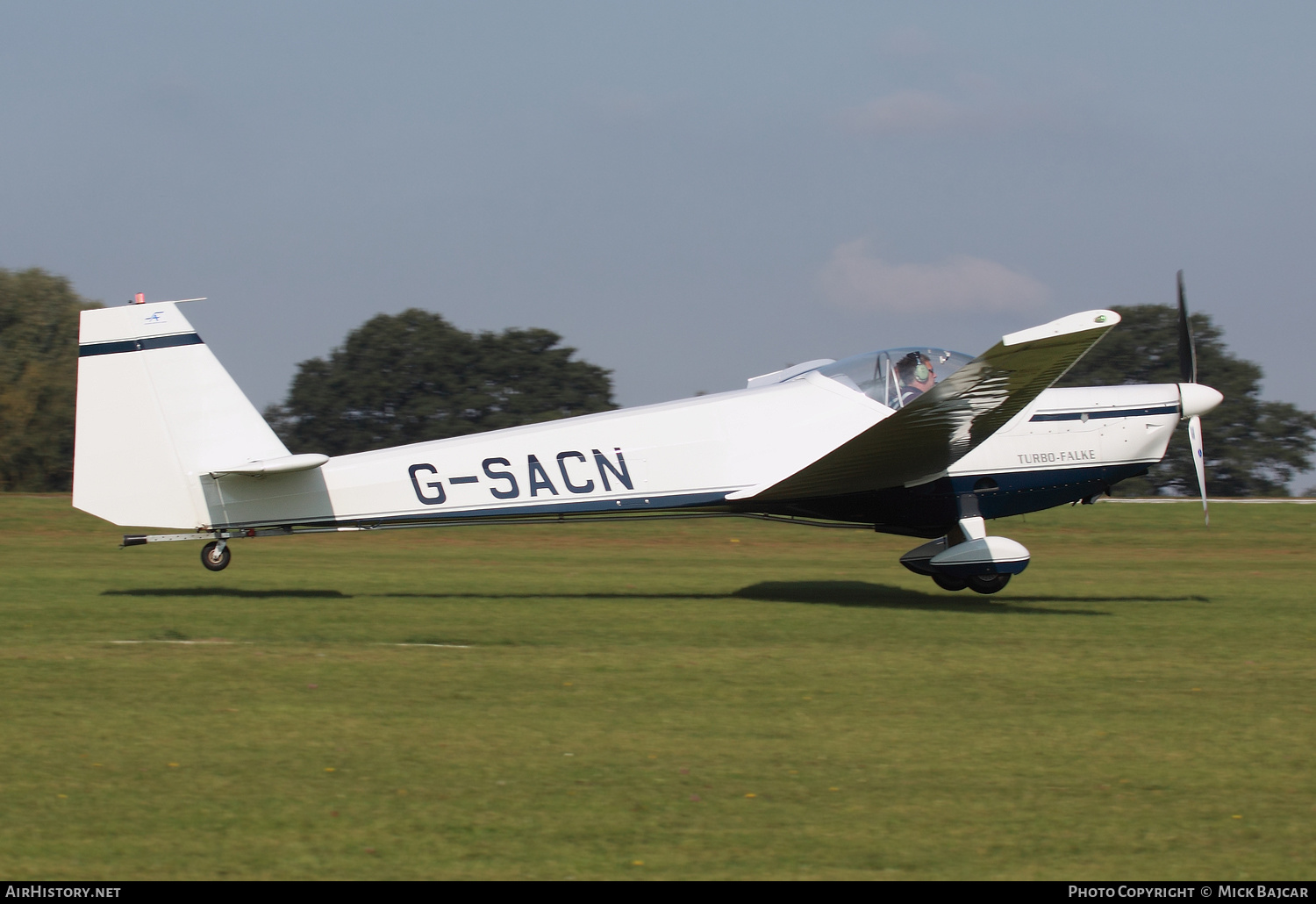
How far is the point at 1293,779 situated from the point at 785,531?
46.2 feet

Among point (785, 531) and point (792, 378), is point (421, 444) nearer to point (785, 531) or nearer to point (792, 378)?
point (792, 378)

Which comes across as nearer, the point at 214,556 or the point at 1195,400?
the point at 214,556

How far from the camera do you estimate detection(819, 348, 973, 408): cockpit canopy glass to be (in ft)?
34.9

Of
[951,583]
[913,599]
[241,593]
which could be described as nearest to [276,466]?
[241,593]

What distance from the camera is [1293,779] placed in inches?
195

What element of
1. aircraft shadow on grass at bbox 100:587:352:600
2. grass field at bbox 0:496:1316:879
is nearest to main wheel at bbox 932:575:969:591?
grass field at bbox 0:496:1316:879

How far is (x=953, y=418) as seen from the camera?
969 cm

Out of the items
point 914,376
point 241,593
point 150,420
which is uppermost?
point 150,420

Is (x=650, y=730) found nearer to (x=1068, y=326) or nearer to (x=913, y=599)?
(x=1068, y=326)

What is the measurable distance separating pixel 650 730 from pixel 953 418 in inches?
199

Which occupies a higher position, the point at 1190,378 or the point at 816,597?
the point at 1190,378

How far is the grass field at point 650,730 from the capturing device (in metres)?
4.08

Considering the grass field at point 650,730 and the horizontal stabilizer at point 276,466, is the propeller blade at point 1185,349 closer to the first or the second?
the grass field at point 650,730
